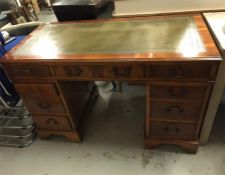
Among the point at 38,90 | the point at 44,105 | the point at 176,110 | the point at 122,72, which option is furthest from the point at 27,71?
the point at 176,110

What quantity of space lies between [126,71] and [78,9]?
0.74 m

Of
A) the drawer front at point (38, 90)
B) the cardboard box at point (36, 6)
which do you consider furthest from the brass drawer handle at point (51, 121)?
the cardboard box at point (36, 6)

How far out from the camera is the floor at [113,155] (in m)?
1.25

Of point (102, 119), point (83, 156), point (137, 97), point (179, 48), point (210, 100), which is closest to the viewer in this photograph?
point (179, 48)

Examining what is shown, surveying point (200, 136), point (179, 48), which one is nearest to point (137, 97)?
point (200, 136)

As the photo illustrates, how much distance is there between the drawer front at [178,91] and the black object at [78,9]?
2.56 feet

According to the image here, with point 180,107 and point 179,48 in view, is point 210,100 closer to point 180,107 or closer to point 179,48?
point 180,107

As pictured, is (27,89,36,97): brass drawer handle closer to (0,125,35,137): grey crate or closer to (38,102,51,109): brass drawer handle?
(38,102,51,109): brass drawer handle

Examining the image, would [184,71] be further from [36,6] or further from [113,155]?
[36,6]

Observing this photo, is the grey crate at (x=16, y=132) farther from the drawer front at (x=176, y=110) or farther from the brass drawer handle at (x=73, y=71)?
the drawer front at (x=176, y=110)

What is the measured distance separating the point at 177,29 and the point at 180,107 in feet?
1.41

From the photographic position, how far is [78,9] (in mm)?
1438

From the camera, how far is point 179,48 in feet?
3.07

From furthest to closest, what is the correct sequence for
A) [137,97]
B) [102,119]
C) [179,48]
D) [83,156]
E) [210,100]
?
[137,97] → [102,119] → [83,156] → [210,100] → [179,48]
